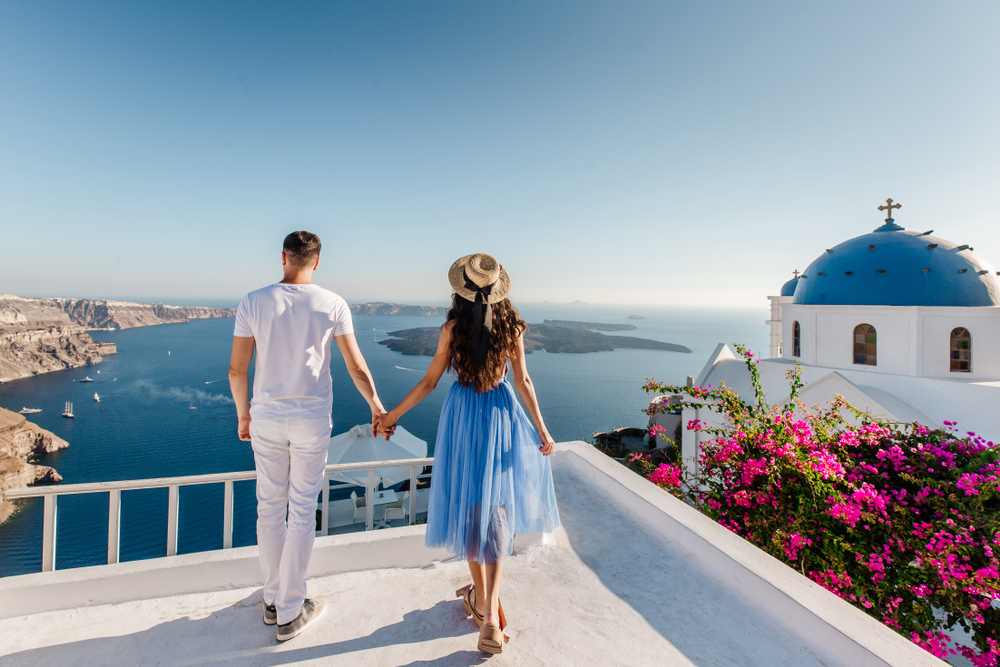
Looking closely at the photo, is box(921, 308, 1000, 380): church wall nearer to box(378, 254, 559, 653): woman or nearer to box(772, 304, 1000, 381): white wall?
box(772, 304, 1000, 381): white wall

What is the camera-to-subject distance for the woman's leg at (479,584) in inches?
63.1

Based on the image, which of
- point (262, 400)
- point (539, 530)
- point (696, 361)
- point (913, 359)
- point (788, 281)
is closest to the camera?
point (262, 400)

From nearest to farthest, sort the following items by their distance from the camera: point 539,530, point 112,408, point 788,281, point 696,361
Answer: point 539,530
point 788,281
point 112,408
point 696,361

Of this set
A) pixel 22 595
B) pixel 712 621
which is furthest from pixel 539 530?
pixel 22 595

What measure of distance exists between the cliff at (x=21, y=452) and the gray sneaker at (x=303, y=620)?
41.3 meters

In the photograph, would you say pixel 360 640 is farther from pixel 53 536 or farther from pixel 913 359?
pixel 913 359

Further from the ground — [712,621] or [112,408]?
[712,621]

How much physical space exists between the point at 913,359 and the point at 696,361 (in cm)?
7474

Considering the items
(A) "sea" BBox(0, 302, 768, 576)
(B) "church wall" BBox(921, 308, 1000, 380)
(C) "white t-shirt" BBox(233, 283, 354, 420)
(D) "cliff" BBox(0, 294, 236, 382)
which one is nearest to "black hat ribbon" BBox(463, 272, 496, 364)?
(C) "white t-shirt" BBox(233, 283, 354, 420)

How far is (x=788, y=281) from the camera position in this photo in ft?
52.9

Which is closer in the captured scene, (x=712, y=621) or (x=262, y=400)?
(x=262, y=400)

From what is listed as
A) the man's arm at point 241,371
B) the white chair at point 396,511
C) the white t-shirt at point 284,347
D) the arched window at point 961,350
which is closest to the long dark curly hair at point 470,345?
the white t-shirt at point 284,347

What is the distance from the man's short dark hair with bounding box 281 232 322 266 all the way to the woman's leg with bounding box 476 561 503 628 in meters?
1.45

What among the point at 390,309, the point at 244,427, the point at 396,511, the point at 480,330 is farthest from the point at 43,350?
the point at 480,330
